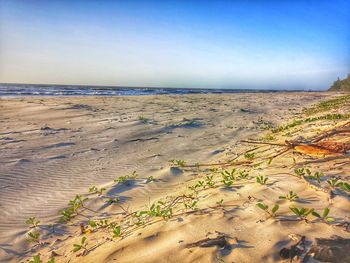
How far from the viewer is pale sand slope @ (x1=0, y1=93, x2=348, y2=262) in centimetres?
212

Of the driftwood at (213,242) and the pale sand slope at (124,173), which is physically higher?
the driftwood at (213,242)

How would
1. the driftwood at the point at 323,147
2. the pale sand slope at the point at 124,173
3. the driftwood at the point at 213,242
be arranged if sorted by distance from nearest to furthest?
the driftwood at the point at 213,242 < the pale sand slope at the point at 124,173 < the driftwood at the point at 323,147

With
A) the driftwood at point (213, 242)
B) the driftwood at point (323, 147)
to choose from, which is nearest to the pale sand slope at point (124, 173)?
the driftwood at point (213, 242)

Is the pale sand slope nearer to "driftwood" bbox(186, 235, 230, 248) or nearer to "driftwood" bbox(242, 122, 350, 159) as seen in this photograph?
"driftwood" bbox(186, 235, 230, 248)

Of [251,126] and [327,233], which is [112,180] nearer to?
[327,233]

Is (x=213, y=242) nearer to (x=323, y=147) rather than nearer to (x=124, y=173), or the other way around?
(x=323, y=147)

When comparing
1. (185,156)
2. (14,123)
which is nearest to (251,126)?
(185,156)

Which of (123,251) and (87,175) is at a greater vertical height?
(123,251)

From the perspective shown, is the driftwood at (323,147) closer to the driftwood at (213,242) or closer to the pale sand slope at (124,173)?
the pale sand slope at (124,173)

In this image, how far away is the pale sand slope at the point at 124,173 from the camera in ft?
6.97

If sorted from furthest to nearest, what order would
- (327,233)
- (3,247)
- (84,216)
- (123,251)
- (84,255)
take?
(84,216) < (3,247) < (84,255) < (123,251) < (327,233)

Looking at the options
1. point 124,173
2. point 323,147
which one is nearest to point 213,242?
point 323,147

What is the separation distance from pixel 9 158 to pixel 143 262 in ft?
16.4

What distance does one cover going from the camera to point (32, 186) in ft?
15.1
